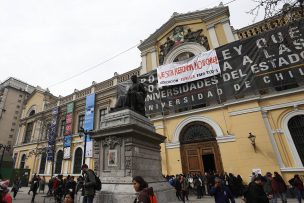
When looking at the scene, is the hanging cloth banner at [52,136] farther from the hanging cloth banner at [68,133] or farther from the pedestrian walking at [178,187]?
the pedestrian walking at [178,187]

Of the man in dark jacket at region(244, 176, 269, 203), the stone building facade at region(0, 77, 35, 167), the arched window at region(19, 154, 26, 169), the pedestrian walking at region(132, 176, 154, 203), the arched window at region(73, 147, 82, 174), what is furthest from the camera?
the stone building facade at region(0, 77, 35, 167)

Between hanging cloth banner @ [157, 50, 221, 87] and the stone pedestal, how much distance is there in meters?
8.45

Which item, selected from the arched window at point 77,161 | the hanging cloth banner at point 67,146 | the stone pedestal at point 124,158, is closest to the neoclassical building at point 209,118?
the arched window at point 77,161

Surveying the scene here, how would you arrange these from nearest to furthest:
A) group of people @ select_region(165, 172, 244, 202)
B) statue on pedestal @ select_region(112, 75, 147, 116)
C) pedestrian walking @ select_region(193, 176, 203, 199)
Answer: statue on pedestal @ select_region(112, 75, 147, 116) < group of people @ select_region(165, 172, 244, 202) < pedestrian walking @ select_region(193, 176, 203, 199)

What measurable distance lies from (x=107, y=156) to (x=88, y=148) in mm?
12948

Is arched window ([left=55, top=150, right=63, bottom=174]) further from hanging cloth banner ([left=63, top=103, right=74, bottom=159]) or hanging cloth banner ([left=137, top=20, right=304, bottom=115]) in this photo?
hanging cloth banner ([left=137, top=20, right=304, bottom=115])

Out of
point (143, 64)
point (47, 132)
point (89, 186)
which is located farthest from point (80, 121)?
point (89, 186)

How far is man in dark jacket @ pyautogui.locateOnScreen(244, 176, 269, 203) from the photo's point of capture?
14.0ft

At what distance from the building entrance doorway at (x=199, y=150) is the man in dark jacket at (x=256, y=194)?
8.48 m

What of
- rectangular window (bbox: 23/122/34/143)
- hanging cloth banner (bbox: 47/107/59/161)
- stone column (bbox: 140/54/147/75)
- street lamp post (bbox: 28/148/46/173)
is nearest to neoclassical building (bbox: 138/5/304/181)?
stone column (bbox: 140/54/147/75)

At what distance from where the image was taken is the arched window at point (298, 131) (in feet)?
34.4

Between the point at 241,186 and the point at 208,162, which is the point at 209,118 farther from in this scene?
the point at 241,186

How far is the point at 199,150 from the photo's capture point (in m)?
13.5

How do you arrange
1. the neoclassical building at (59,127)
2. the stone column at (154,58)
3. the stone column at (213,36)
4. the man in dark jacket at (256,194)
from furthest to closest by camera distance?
1. the neoclassical building at (59,127)
2. the stone column at (154,58)
3. the stone column at (213,36)
4. the man in dark jacket at (256,194)
